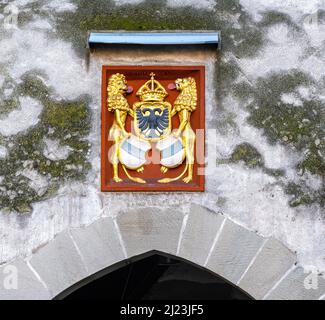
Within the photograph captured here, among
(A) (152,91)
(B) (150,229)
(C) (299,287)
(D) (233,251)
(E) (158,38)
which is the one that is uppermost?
(E) (158,38)

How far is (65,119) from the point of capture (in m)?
5.05

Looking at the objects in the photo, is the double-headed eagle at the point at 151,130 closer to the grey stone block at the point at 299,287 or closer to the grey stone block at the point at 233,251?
the grey stone block at the point at 233,251

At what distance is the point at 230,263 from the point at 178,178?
0.52 m

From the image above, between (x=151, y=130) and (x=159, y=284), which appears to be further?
(x=159, y=284)

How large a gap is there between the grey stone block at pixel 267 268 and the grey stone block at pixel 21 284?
105 centimetres

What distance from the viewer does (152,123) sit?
5055mm

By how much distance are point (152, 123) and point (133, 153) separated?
0.19m

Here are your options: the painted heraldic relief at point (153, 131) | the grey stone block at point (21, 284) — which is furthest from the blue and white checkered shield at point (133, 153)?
the grey stone block at point (21, 284)

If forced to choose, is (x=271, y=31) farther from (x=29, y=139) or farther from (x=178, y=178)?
(x=29, y=139)

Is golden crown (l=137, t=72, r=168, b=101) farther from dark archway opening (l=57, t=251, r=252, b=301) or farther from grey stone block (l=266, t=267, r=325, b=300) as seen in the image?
dark archway opening (l=57, t=251, r=252, b=301)

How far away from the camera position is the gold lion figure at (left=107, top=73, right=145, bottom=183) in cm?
501

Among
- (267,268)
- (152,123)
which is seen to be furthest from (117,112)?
(267,268)

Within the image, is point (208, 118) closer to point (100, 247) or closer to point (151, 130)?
point (151, 130)

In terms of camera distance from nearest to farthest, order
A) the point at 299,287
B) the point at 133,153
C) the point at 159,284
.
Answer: the point at 299,287 → the point at 133,153 → the point at 159,284
